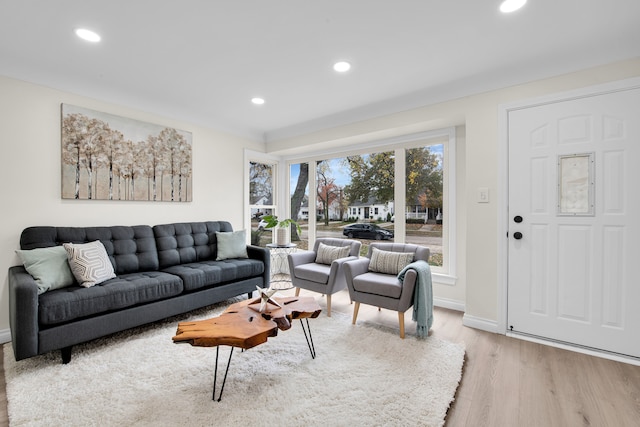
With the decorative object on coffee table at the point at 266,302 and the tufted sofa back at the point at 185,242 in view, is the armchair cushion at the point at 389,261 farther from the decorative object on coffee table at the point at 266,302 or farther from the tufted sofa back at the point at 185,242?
the tufted sofa back at the point at 185,242

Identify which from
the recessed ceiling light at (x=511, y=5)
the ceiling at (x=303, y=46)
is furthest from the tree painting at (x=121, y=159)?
the recessed ceiling light at (x=511, y=5)

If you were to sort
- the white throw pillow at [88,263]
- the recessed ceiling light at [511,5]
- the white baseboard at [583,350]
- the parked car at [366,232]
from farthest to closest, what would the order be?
the parked car at [366,232], the white throw pillow at [88,263], the white baseboard at [583,350], the recessed ceiling light at [511,5]

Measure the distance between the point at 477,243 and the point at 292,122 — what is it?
2928mm

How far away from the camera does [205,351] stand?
92.5 inches

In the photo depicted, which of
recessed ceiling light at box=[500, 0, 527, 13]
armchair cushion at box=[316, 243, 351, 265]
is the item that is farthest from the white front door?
armchair cushion at box=[316, 243, 351, 265]

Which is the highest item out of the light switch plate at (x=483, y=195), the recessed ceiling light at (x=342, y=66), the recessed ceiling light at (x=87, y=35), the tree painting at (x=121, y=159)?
the recessed ceiling light at (x=342, y=66)

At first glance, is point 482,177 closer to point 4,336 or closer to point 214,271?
point 214,271

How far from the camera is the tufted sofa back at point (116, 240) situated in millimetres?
2566

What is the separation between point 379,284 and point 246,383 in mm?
1396

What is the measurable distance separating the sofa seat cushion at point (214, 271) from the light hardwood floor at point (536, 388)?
4.40 feet

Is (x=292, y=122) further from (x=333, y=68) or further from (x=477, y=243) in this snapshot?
(x=477, y=243)

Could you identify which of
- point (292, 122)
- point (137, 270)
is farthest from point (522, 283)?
point (137, 270)

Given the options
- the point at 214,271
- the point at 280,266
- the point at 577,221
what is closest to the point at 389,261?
the point at 577,221

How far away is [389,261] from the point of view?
309cm
